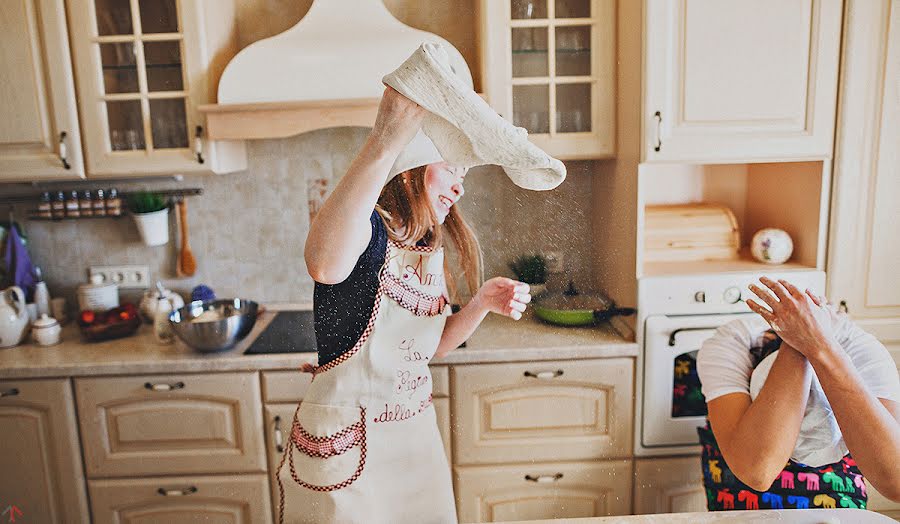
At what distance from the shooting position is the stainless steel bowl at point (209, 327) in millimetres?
1422

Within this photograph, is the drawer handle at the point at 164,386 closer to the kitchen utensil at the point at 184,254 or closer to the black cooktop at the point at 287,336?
the black cooktop at the point at 287,336

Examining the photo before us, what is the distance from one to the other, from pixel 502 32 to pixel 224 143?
683mm

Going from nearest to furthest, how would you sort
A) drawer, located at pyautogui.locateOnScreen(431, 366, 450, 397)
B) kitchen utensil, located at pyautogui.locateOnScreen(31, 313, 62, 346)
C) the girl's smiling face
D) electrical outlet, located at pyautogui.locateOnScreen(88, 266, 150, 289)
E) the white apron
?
1. the girl's smiling face
2. the white apron
3. drawer, located at pyautogui.locateOnScreen(431, 366, 450, 397)
4. kitchen utensil, located at pyautogui.locateOnScreen(31, 313, 62, 346)
5. electrical outlet, located at pyautogui.locateOnScreen(88, 266, 150, 289)

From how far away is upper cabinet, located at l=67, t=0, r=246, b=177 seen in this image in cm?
148

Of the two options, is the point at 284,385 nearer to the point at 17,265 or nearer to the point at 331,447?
the point at 331,447

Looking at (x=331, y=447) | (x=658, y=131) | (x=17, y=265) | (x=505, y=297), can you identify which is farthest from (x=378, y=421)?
(x=17, y=265)

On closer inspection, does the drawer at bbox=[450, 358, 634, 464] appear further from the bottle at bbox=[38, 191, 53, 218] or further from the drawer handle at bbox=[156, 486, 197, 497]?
the bottle at bbox=[38, 191, 53, 218]

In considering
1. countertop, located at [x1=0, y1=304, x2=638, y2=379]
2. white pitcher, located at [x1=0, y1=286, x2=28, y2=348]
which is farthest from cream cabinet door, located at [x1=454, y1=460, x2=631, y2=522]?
white pitcher, located at [x1=0, y1=286, x2=28, y2=348]

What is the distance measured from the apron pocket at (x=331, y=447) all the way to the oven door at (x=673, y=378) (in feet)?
2.48

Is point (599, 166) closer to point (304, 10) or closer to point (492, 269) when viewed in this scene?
point (492, 269)

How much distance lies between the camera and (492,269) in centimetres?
170

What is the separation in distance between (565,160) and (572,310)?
345 mm

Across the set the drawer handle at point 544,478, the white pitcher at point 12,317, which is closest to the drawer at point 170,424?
the white pitcher at point 12,317

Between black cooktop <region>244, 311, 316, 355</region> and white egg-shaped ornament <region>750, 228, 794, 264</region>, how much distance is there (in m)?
1.00
